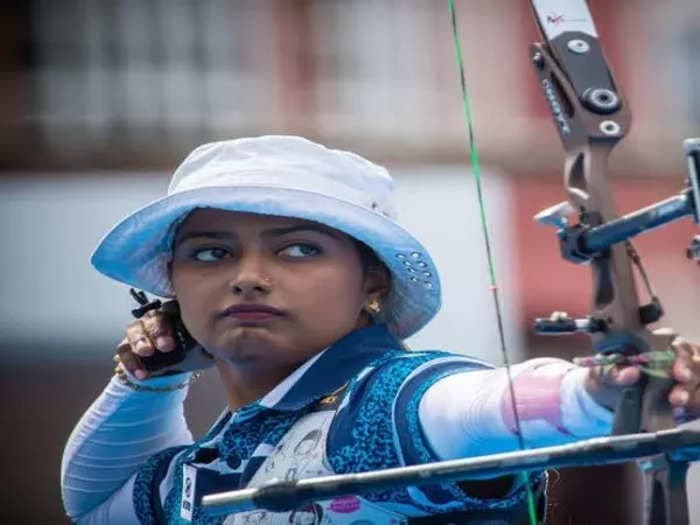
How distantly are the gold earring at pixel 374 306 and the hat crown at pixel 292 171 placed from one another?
0.21 feet

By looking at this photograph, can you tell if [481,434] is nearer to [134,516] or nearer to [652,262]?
[652,262]

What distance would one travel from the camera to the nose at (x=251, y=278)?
38.2 inches

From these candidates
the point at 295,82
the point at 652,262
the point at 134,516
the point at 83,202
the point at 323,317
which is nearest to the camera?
the point at 652,262

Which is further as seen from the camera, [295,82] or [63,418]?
[295,82]

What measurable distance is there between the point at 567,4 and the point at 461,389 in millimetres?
208

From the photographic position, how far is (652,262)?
80 centimetres

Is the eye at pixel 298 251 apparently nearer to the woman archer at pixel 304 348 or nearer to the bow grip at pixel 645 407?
the woman archer at pixel 304 348

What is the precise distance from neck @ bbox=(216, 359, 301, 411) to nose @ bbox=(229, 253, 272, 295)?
7 cm

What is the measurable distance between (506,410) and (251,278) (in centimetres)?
22

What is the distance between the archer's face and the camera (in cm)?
98

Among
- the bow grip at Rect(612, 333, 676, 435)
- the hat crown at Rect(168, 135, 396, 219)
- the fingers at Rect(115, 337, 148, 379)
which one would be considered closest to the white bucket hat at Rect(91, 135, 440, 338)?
the hat crown at Rect(168, 135, 396, 219)

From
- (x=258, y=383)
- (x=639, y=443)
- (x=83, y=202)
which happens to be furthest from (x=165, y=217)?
(x=639, y=443)

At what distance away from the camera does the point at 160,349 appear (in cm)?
115

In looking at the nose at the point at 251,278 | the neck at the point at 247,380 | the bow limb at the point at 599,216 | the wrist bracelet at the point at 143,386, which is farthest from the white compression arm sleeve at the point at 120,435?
the bow limb at the point at 599,216
